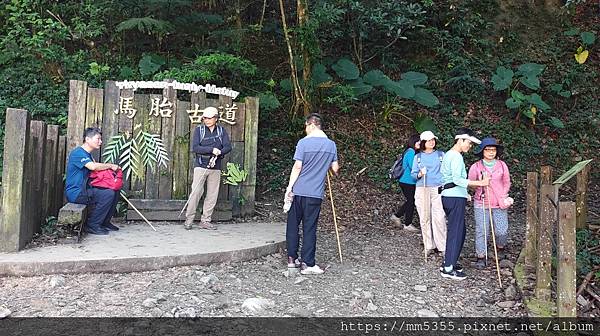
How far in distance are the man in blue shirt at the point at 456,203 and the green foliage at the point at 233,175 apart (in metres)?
3.25

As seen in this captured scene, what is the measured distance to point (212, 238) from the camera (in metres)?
6.31

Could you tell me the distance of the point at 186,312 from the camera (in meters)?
4.21

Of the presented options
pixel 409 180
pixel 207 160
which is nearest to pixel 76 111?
pixel 207 160

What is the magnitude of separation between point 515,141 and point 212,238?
7.87 m

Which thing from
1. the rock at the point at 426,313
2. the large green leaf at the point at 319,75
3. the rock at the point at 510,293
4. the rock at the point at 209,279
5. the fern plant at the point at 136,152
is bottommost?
the rock at the point at 426,313

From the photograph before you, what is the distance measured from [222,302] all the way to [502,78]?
957 centimetres

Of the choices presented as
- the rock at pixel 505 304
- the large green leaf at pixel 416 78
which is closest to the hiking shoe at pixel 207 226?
the rock at pixel 505 304

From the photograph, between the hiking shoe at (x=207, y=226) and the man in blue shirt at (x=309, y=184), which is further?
the hiking shoe at (x=207, y=226)

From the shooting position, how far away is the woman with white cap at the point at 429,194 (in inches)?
252

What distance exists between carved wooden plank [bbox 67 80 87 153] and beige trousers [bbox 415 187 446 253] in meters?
4.78

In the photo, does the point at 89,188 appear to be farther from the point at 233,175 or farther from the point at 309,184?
the point at 309,184

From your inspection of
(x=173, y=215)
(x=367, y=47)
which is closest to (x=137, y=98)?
(x=173, y=215)

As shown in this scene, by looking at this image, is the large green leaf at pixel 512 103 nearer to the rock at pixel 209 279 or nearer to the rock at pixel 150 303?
the rock at pixel 209 279

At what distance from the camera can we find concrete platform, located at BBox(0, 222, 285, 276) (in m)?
4.86
